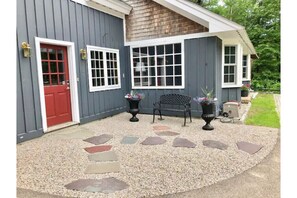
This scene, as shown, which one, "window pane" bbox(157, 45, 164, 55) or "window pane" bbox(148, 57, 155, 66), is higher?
"window pane" bbox(157, 45, 164, 55)

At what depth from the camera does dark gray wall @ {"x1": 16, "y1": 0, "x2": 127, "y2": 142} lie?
14.1ft

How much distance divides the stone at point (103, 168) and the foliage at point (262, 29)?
50.9 ft

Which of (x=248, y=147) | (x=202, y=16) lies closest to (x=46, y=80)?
(x=202, y=16)

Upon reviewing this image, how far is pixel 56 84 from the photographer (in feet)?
17.2

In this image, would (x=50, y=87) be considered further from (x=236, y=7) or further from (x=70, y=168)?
(x=236, y=7)

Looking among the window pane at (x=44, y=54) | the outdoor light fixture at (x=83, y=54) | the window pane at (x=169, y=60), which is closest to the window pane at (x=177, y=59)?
the window pane at (x=169, y=60)

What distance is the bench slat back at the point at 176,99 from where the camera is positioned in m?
5.86

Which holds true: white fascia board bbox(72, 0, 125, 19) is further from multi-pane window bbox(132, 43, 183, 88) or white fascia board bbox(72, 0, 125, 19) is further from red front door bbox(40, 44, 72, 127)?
red front door bbox(40, 44, 72, 127)

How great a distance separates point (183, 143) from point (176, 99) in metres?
2.09

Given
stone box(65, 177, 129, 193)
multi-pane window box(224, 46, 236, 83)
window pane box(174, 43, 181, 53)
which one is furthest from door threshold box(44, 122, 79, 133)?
multi-pane window box(224, 46, 236, 83)

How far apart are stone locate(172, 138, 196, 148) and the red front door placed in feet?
10.6
